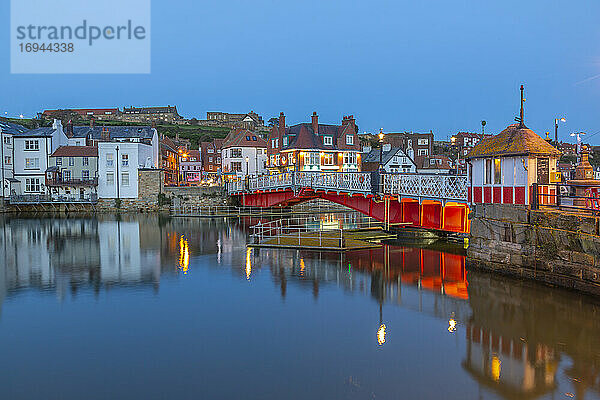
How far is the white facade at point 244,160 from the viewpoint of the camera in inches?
3135

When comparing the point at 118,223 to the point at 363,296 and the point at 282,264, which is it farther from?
the point at 363,296

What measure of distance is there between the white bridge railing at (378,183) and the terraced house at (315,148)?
66.8ft

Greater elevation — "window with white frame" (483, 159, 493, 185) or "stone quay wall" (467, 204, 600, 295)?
"window with white frame" (483, 159, 493, 185)

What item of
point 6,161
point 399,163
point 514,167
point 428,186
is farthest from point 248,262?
point 399,163

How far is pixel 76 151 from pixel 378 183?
48.4 m

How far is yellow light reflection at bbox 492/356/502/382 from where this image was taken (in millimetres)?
11734

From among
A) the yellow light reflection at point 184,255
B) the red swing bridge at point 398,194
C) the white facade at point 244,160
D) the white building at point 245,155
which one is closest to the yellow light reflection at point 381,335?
the red swing bridge at point 398,194

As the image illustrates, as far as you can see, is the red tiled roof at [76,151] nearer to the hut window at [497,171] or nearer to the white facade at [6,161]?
the white facade at [6,161]

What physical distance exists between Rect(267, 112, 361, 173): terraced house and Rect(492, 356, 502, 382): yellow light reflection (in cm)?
5635

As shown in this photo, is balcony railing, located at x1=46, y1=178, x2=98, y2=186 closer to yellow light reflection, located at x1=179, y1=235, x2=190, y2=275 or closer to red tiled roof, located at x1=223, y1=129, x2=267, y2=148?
red tiled roof, located at x1=223, y1=129, x2=267, y2=148

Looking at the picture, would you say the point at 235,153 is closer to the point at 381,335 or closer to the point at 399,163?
the point at 399,163

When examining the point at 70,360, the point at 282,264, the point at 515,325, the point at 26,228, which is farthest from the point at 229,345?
the point at 26,228

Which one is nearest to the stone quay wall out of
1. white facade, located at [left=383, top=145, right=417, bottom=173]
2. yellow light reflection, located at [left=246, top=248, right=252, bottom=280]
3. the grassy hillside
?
yellow light reflection, located at [left=246, top=248, right=252, bottom=280]

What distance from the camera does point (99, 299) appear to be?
18.9 metres
